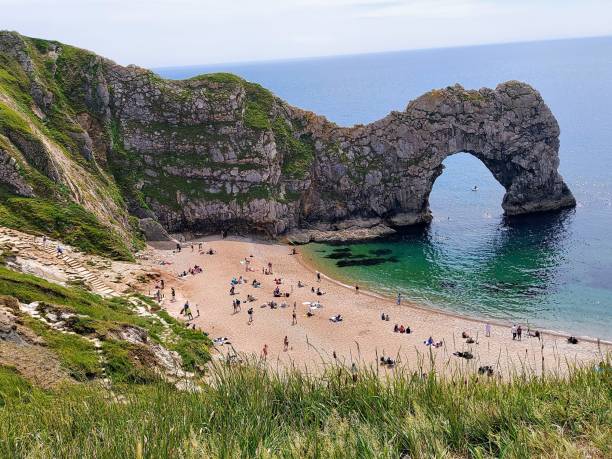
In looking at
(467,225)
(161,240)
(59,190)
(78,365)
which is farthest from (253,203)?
(78,365)

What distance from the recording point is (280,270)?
190ft

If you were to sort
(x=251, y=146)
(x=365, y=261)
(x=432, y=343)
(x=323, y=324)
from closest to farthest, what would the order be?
1. (x=432, y=343)
2. (x=323, y=324)
3. (x=365, y=261)
4. (x=251, y=146)

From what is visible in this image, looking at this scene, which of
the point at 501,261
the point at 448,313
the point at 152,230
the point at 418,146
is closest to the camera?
the point at 448,313

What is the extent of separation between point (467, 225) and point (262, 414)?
2590 inches

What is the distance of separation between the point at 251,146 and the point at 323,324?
107 ft

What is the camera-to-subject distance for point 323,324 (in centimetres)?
4412

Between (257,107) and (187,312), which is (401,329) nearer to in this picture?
(187,312)

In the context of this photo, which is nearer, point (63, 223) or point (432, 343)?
point (432, 343)

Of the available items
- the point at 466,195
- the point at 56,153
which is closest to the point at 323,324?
the point at 56,153

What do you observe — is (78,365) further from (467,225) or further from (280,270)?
(467,225)

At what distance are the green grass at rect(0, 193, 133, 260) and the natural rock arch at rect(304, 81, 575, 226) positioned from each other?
30386 millimetres

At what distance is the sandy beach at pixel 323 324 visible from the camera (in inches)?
1495

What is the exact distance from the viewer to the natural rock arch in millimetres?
71688

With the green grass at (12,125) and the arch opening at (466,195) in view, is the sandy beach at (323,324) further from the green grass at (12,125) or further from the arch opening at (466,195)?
the arch opening at (466,195)
